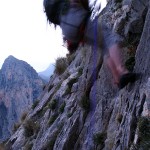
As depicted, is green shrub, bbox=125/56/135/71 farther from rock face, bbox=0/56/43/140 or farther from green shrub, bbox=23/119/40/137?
rock face, bbox=0/56/43/140

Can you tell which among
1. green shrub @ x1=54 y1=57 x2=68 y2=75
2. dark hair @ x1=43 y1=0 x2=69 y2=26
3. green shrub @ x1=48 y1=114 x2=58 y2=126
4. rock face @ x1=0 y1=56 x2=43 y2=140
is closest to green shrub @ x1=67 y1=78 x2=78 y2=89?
green shrub @ x1=48 y1=114 x2=58 y2=126

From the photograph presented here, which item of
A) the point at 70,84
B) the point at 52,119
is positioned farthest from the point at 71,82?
the point at 52,119

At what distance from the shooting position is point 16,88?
196 ft

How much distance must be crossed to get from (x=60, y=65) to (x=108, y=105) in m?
9.98

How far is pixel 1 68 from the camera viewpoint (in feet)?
218

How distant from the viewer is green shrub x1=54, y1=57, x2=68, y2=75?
63.7 ft

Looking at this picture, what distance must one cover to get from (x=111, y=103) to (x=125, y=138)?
2501mm

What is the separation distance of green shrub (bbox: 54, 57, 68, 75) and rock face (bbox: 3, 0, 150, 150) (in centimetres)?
370

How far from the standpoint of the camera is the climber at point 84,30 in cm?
700

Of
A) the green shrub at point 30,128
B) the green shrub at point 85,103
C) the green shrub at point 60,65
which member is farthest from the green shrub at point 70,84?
the green shrub at point 60,65

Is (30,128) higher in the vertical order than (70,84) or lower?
lower

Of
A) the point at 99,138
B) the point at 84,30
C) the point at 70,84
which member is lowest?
the point at 99,138

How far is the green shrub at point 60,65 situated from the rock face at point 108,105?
146 inches

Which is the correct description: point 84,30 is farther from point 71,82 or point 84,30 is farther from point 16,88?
point 16,88
